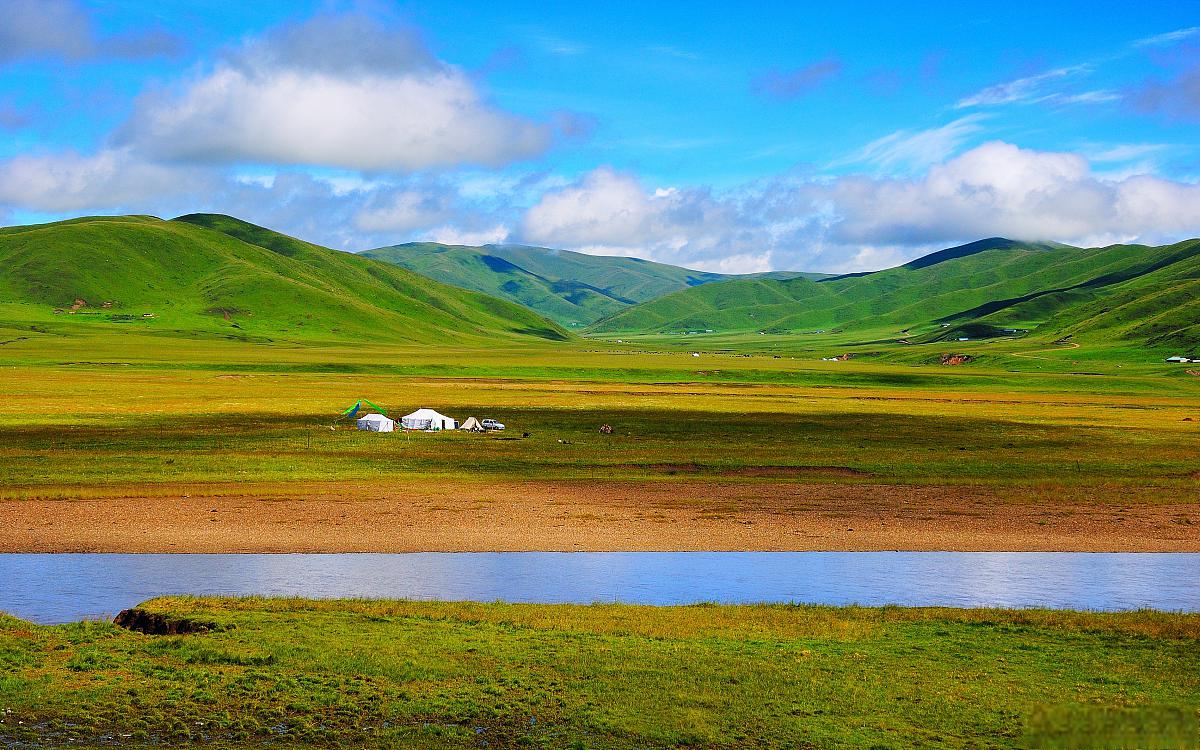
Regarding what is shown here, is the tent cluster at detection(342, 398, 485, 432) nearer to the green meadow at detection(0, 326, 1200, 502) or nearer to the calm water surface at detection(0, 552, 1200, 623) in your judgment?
the green meadow at detection(0, 326, 1200, 502)

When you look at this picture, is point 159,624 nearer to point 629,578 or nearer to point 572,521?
point 629,578

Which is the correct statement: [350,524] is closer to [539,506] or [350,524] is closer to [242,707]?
[539,506]

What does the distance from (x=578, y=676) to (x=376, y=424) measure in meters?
60.6

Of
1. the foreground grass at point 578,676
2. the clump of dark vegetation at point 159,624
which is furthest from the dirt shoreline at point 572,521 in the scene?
the clump of dark vegetation at point 159,624

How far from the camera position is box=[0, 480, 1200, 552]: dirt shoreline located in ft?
136

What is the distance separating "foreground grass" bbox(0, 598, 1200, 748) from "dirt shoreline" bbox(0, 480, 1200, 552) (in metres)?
12.1

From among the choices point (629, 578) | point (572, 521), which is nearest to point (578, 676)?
point (629, 578)

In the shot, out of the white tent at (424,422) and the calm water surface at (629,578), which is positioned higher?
the white tent at (424,422)

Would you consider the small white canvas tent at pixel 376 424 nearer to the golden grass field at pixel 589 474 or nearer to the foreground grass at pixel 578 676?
the golden grass field at pixel 589 474

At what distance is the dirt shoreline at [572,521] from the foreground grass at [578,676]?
474 inches

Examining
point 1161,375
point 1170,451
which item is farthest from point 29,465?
point 1161,375

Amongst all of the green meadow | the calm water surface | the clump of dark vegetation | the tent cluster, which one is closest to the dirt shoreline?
the calm water surface

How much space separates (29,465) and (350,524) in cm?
2639

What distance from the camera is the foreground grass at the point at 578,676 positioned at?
19.8m
